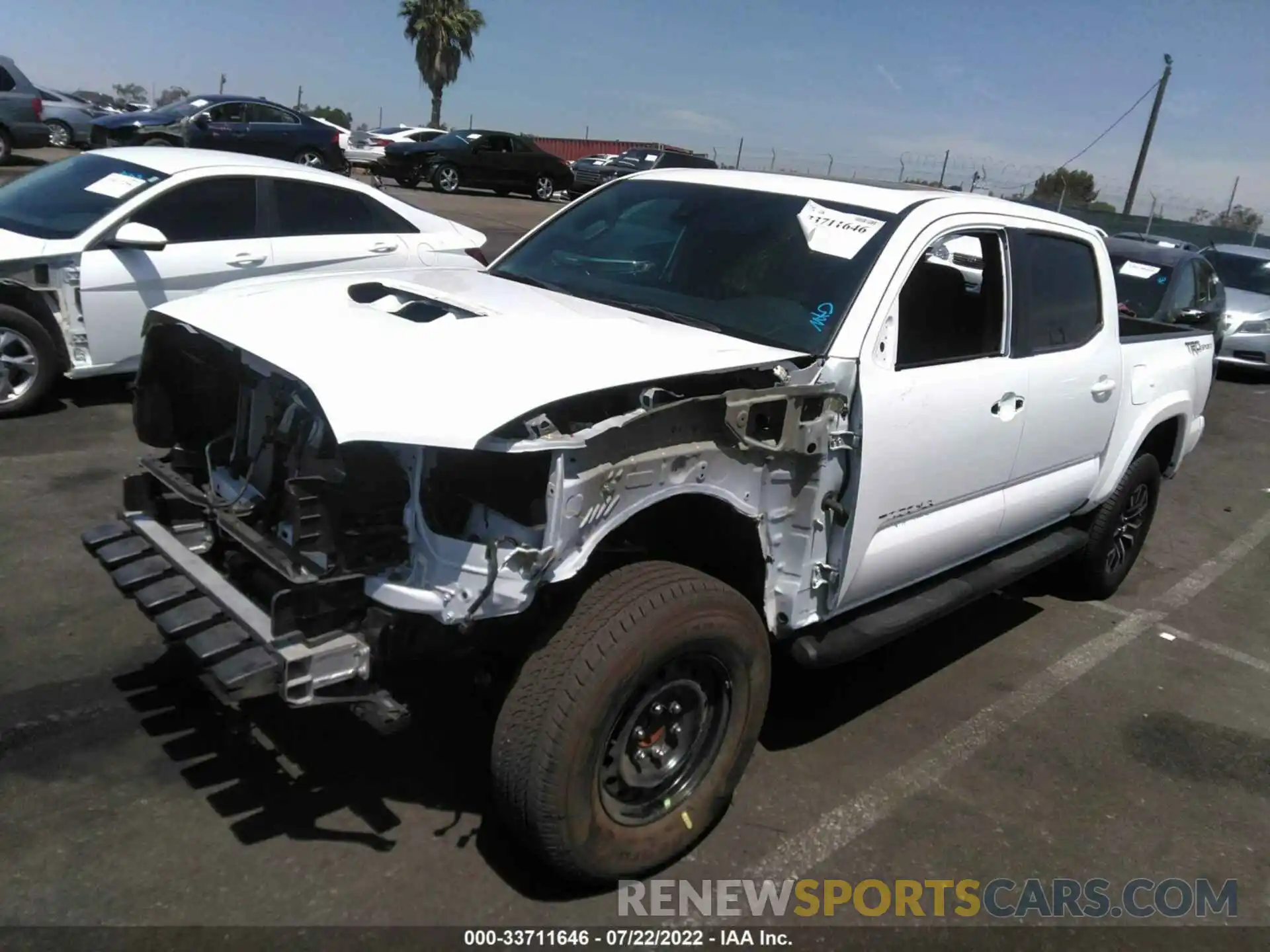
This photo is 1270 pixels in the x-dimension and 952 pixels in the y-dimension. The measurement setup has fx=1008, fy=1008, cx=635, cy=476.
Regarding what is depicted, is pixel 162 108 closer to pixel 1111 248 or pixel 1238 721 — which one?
pixel 1111 248

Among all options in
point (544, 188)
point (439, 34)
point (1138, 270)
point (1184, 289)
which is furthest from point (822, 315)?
point (439, 34)

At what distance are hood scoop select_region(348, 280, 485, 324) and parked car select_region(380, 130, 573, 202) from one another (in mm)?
21712

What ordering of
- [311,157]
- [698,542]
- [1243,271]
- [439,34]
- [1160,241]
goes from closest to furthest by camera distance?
[698,542] → [1160,241] → [1243,271] → [311,157] → [439,34]

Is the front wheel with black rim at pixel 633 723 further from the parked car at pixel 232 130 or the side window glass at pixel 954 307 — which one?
the parked car at pixel 232 130

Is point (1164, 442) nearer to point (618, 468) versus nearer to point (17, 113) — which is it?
point (618, 468)

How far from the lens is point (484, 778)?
3424 millimetres

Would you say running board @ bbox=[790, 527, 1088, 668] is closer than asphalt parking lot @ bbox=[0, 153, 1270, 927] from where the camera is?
No

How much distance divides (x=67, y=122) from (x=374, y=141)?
914 cm

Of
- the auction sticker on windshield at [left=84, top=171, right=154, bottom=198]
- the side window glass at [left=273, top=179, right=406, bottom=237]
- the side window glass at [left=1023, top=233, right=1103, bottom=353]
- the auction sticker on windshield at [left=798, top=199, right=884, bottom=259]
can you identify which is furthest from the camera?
the side window glass at [left=273, top=179, right=406, bottom=237]

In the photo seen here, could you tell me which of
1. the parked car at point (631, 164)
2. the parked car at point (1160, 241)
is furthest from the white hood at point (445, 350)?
the parked car at point (631, 164)


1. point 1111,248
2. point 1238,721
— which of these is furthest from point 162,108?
point 1238,721

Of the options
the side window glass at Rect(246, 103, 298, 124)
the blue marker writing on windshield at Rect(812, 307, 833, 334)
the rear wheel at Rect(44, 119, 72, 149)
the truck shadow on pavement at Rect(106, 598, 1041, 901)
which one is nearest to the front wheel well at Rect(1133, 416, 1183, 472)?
the truck shadow on pavement at Rect(106, 598, 1041, 901)

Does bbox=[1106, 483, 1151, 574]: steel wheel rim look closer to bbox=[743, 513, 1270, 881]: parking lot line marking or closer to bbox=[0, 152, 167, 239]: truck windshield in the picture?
bbox=[743, 513, 1270, 881]: parking lot line marking

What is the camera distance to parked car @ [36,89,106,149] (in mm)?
22531
